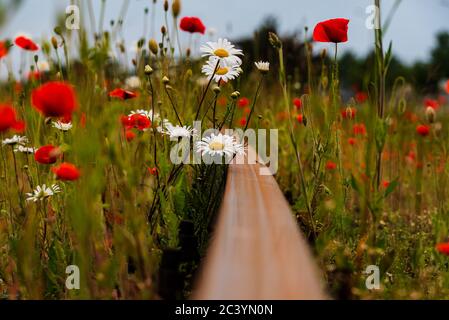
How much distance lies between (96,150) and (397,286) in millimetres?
965

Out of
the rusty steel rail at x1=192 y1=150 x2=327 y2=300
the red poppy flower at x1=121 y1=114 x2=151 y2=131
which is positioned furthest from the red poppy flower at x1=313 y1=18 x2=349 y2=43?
the rusty steel rail at x1=192 y1=150 x2=327 y2=300

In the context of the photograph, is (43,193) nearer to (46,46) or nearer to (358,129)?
(46,46)

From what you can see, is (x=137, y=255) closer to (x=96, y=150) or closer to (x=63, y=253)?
(x=96, y=150)

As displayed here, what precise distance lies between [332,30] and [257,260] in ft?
3.67

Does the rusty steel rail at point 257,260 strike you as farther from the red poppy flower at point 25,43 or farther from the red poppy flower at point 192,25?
the red poppy flower at point 25,43

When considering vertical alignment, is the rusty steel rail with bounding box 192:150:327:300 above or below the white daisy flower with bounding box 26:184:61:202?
above

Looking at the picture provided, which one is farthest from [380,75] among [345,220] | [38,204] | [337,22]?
[38,204]

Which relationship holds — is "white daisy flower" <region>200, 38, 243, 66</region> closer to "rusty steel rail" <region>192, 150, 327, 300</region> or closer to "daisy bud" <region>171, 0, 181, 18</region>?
"daisy bud" <region>171, 0, 181, 18</region>

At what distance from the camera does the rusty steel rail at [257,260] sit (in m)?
0.75

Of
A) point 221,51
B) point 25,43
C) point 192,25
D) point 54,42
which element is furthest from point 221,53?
point 25,43

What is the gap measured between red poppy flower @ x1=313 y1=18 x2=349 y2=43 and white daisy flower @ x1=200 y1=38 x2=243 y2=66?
11.1 inches

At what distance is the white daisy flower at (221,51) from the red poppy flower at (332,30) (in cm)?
28

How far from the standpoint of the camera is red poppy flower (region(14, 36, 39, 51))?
7.41ft

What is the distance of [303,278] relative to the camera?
2.56ft
